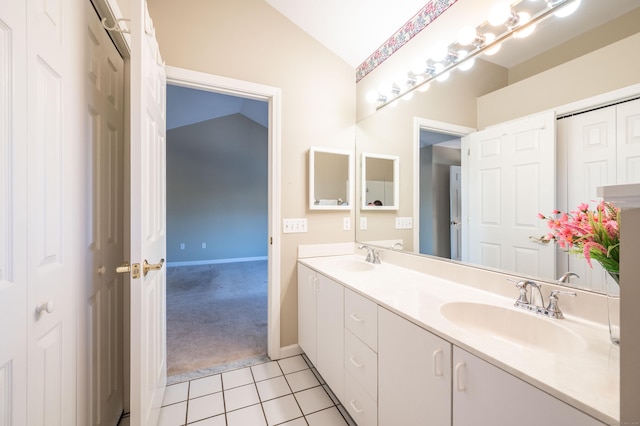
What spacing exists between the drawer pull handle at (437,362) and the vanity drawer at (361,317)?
311 millimetres

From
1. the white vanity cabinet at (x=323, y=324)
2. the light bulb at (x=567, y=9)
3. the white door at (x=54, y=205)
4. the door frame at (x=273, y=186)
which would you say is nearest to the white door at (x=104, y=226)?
the white door at (x=54, y=205)

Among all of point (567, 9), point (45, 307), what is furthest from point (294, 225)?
point (567, 9)

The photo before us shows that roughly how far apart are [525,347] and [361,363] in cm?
66

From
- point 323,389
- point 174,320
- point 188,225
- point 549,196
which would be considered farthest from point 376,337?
point 188,225

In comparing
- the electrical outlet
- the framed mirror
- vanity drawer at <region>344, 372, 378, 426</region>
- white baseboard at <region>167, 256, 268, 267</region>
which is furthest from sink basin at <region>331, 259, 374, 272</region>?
white baseboard at <region>167, 256, 268, 267</region>

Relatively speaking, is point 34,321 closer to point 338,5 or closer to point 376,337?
point 376,337

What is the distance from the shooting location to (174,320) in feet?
8.70

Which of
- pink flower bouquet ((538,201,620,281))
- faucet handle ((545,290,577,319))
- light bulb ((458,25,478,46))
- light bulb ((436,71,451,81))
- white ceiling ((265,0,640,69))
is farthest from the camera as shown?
white ceiling ((265,0,640,69))

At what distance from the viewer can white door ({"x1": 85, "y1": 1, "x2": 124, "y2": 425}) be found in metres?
1.06

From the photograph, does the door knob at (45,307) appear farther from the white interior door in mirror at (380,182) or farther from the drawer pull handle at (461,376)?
the white interior door in mirror at (380,182)

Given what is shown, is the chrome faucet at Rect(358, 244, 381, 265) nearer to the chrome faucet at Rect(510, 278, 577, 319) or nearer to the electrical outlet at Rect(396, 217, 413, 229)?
the electrical outlet at Rect(396, 217, 413, 229)

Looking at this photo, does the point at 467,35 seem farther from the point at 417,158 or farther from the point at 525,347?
the point at 525,347

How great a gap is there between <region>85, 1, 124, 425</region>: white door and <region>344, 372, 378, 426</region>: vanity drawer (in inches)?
43.9

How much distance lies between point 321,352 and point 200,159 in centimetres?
505
